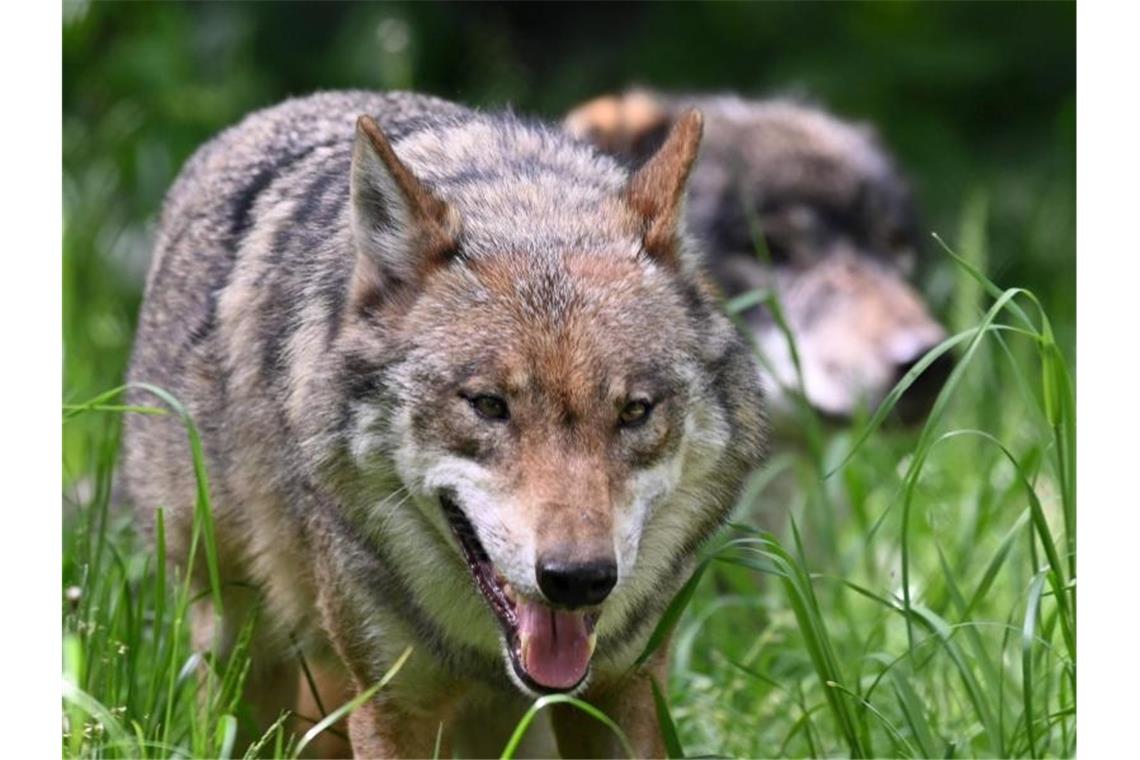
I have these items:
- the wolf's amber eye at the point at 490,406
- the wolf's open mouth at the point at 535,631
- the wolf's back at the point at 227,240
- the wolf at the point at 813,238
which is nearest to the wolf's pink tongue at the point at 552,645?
the wolf's open mouth at the point at 535,631

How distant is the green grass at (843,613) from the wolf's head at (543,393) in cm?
21

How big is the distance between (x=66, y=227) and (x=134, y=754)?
14.8 feet

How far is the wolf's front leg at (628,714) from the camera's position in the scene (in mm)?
3764

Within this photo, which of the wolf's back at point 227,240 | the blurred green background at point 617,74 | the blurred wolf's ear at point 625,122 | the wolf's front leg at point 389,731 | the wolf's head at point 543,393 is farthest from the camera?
the blurred green background at point 617,74

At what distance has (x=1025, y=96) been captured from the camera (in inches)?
344

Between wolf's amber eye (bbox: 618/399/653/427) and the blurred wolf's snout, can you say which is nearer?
wolf's amber eye (bbox: 618/399/653/427)

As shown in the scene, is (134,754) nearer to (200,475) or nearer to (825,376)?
(200,475)

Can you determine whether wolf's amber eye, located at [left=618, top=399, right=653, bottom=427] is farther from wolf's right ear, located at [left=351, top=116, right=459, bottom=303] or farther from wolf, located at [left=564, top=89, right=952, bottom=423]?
wolf, located at [left=564, top=89, right=952, bottom=423]

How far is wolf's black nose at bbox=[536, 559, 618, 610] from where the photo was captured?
297 cm

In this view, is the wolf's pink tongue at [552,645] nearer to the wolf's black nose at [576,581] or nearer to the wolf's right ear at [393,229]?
the wolf's black nose at [576,581]

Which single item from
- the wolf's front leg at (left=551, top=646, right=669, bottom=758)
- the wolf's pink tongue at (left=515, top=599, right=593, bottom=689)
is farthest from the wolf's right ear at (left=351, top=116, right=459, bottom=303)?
the wolf's front leg at (left=551, top=646, right=669, bottom=758)

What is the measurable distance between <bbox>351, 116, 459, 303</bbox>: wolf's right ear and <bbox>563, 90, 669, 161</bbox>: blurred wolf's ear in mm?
2922

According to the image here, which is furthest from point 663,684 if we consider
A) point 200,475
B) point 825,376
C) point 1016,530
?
point 825,376

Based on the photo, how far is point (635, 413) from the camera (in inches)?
126
